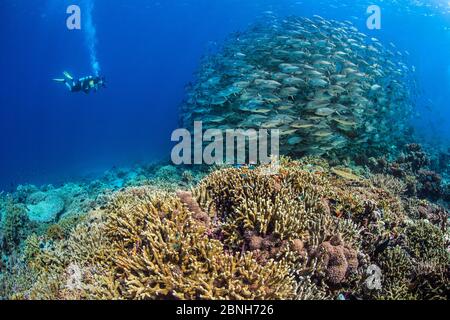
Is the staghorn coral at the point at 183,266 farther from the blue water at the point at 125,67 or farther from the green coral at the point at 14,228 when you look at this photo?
the blue water at the point at 125,67

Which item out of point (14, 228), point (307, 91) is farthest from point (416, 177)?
point (14, 228)

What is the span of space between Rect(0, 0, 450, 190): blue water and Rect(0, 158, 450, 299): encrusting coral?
48.9 ft

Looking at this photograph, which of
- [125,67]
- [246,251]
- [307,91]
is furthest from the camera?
[125,67]

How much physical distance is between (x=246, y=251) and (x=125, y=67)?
144257 millimetres

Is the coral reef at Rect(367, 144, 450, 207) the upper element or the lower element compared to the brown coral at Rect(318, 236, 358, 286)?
lower

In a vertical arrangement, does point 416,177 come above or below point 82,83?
below

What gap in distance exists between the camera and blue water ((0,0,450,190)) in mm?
49219

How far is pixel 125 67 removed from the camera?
445 ft

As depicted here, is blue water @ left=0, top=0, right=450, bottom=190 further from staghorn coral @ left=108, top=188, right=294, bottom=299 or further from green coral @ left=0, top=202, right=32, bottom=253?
staghorn coral @ left=108, top=188, right=294, bottom=299

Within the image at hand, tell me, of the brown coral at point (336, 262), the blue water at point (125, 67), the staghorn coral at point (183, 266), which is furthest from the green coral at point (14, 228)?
the blue water at point (125, 67)

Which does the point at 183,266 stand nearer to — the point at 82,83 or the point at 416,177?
the point at 82,83

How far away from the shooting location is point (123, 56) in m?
119

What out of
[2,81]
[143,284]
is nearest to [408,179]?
[143,284]

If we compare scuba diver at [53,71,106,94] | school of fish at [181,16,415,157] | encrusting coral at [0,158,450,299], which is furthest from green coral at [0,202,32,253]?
school of fish at [181,16,415,157]
